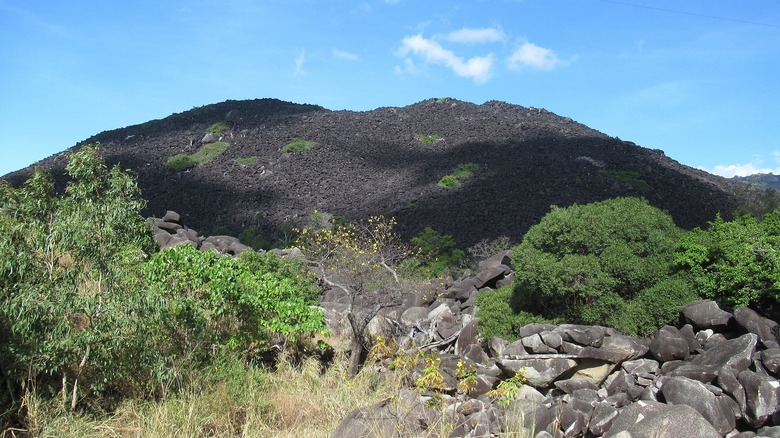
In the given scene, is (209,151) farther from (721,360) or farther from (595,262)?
(721,360)

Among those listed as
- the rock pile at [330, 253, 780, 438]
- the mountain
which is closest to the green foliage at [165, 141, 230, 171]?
the mountain

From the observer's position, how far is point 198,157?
104 ft

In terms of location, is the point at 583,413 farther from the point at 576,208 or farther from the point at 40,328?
the point at 40,328

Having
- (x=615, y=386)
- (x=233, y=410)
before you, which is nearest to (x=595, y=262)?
(x=615, y=386)

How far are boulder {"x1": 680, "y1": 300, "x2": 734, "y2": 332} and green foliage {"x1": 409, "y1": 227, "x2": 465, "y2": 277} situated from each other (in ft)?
26.0

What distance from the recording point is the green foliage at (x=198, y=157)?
3047 cm

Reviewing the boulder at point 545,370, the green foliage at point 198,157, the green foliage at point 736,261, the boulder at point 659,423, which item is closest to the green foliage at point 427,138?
the green foliage at point 198,157

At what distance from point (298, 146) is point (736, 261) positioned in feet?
86.4

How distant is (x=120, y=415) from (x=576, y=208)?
6.27m

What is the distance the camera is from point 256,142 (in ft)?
108

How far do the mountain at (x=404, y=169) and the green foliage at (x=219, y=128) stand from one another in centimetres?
47

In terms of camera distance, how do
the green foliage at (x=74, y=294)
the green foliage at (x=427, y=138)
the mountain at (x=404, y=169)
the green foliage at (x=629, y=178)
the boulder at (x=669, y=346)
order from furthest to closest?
the green foliage at (x=427, y=138)
the green foliage at (x=629, y=178)
the mountain at (x=404, y=169)
the boulder at (x=669, y=346)
the green foliage at (x=74, y=294)

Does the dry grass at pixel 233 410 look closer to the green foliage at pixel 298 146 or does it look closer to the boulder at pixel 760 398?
the boulder at pixel 760 398

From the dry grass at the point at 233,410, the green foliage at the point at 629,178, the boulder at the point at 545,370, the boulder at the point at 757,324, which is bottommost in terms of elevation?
the dry grass at the point at 233,410
